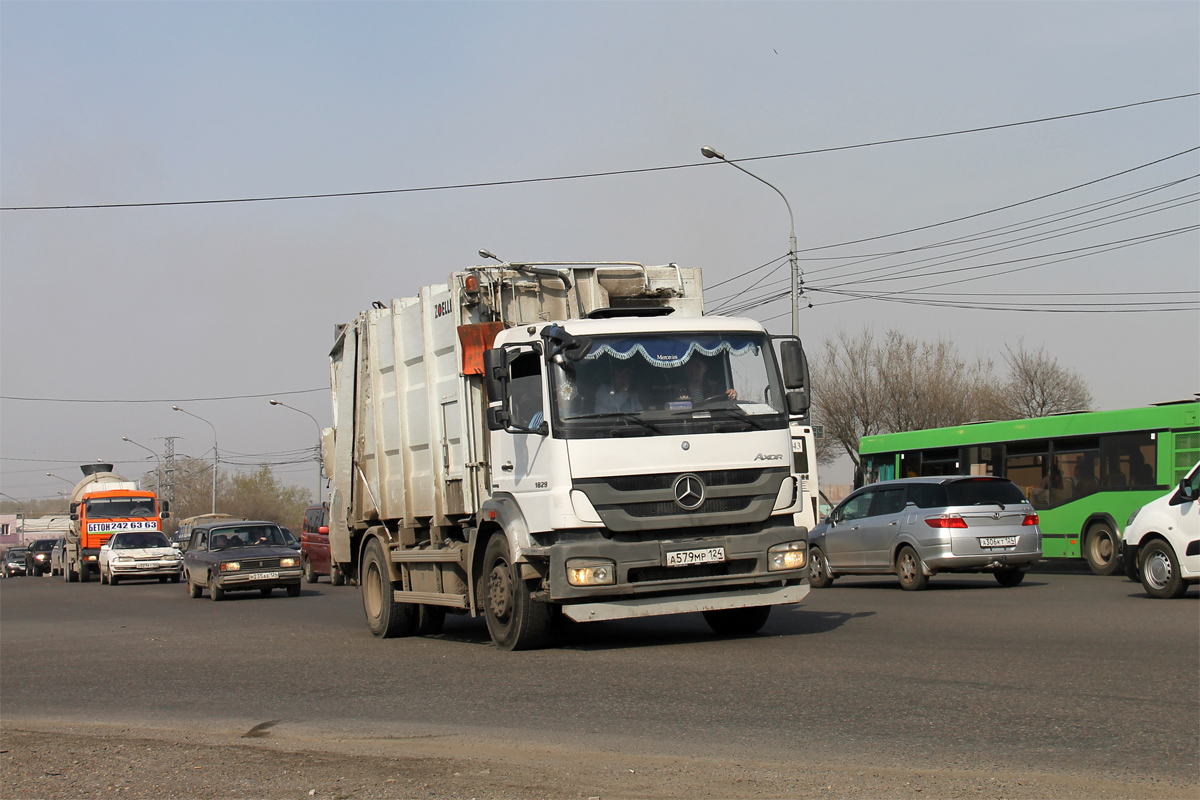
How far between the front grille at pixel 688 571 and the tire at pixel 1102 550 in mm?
13530

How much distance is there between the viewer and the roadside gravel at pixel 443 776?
5441 millimetres

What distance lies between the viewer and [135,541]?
35.5 m

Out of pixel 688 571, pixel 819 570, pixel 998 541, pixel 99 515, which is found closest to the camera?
pixel 688 571

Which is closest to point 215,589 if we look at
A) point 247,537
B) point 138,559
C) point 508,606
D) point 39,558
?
point 247,537

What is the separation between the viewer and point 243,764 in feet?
21.2

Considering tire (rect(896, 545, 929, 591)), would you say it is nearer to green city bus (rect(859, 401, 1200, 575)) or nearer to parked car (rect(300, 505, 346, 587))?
green city bus (rect(859, 401, 1200, 575))

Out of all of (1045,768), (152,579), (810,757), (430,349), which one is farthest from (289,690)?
(152,579)

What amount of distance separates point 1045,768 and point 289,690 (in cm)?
600

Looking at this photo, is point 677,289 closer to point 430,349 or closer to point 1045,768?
point 430,349

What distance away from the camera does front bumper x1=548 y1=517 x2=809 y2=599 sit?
10.2 m

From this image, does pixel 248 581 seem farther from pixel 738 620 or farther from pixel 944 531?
pixel 738 620

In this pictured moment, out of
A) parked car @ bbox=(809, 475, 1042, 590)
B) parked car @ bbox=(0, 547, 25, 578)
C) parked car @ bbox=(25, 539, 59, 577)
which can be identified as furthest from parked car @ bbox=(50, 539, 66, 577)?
parked car @ bbox=(809, 475, 1042, 590)

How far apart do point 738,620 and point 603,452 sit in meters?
3.01

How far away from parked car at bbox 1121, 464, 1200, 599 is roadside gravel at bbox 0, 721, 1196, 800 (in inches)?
422
